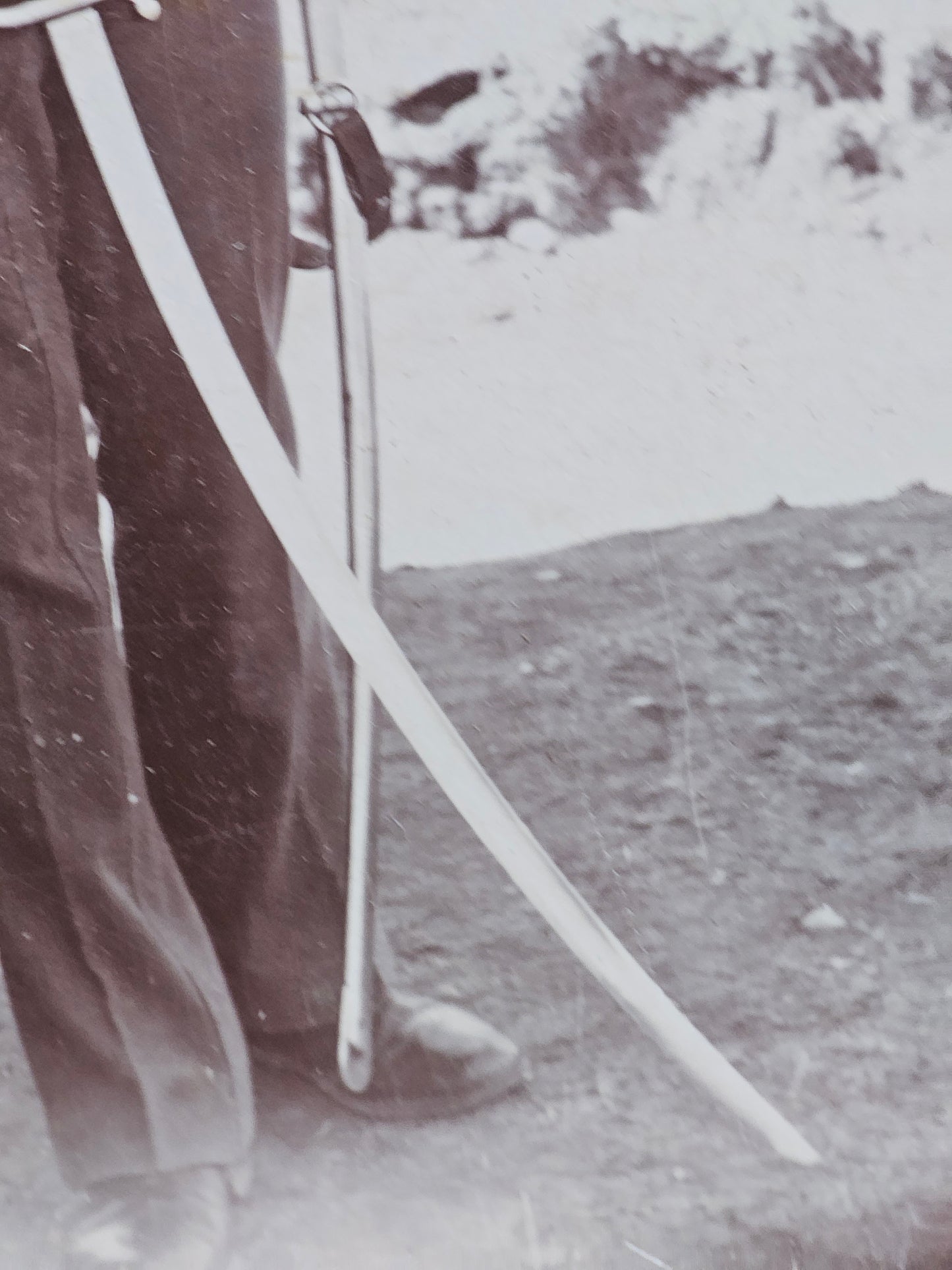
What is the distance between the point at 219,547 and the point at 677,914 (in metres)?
0.48

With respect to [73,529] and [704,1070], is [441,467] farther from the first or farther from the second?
[704,1070]

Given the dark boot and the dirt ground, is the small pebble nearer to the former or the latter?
the dirt ground

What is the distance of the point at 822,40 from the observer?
3.05ft

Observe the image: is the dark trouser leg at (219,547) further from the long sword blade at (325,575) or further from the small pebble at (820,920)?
the small pebble at (820,920)

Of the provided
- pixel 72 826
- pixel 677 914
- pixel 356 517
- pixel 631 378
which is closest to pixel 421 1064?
pixel 677 914

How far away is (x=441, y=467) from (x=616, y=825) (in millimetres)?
326

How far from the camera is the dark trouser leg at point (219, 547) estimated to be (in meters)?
0.84

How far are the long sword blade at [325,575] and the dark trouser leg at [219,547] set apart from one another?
0.01 metres

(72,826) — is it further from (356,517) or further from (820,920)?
(820,920)

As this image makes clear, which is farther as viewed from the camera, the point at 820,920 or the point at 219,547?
the point at 820,920

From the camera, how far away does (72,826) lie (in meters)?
0.89

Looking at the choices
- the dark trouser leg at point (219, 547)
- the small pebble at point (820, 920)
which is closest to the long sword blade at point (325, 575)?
the dark trouser leg at point (219, 547)

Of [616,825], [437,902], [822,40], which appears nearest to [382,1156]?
[437,902]

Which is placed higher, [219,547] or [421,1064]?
[219,547]
